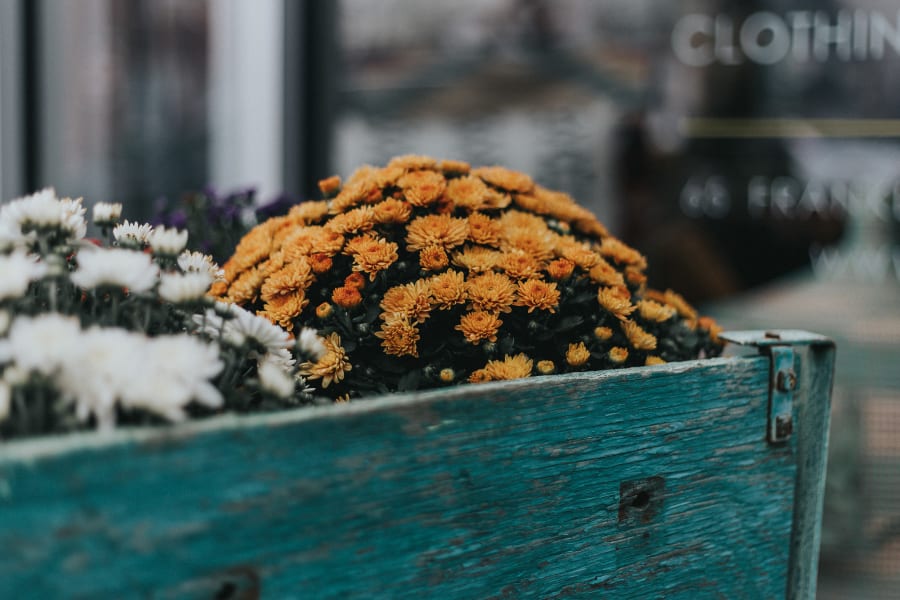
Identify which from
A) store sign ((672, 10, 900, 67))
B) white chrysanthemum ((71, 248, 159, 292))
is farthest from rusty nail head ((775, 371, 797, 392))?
store sign ((672, 10, 900, 67))

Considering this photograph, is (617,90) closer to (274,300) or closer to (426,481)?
(274,300)

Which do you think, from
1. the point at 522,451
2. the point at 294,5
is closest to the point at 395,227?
the point at 522,451

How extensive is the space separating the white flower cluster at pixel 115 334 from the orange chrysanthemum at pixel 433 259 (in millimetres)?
227

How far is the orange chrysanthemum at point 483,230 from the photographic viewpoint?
1080 millimetres

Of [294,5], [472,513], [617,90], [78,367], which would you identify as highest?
[294,5]

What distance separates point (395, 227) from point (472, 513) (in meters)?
0.43

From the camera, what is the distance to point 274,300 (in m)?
1.05

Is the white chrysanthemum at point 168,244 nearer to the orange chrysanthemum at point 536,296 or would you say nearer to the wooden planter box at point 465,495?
the wooden planter box at point 465,495

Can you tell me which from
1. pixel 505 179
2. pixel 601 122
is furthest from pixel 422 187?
pixel 601 122

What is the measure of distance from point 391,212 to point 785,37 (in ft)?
7.46

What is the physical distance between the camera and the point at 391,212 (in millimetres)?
1082

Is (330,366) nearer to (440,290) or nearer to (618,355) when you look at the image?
(440,290)

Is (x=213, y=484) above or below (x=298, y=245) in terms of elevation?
below

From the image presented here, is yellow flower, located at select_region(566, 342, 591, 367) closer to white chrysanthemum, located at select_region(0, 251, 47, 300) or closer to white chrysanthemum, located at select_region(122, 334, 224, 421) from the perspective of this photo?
white chrysanthemum, located at select_region(122, 334, 224, 421)
